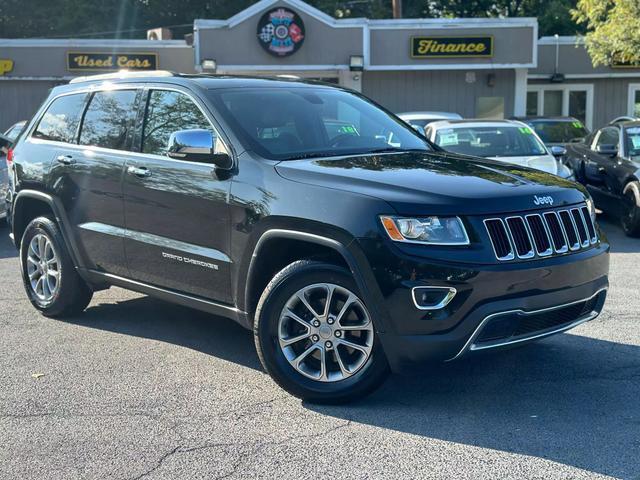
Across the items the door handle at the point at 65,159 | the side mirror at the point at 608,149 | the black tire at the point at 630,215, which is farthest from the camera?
the side mirror at the point at 608,149

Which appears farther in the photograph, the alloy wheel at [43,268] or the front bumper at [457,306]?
the alloy wheel at [43,268]

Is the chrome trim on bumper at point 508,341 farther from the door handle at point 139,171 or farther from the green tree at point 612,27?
the green tree at point 612,27

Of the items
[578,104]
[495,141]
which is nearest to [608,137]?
[495,141]

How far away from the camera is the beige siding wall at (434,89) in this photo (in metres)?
22.8

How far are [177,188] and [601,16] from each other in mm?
15209

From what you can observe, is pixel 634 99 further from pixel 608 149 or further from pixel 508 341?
pixel 508 341

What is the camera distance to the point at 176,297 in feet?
17.6

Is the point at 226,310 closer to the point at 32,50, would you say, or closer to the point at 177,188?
the point at 177,188

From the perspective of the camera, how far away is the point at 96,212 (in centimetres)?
586

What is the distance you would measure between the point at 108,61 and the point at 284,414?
21.4 meters

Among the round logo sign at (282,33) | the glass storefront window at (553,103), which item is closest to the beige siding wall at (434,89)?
the round logo sign at (282,33)

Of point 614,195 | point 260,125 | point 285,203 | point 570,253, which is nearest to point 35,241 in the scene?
point 260,125

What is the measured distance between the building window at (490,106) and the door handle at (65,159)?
18.3 meters

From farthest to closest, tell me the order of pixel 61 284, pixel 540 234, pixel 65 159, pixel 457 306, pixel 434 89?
pixel 434 89 < pixel 61 284 < pixel 65 159 < pixel 540 234 < pixel 457 306
